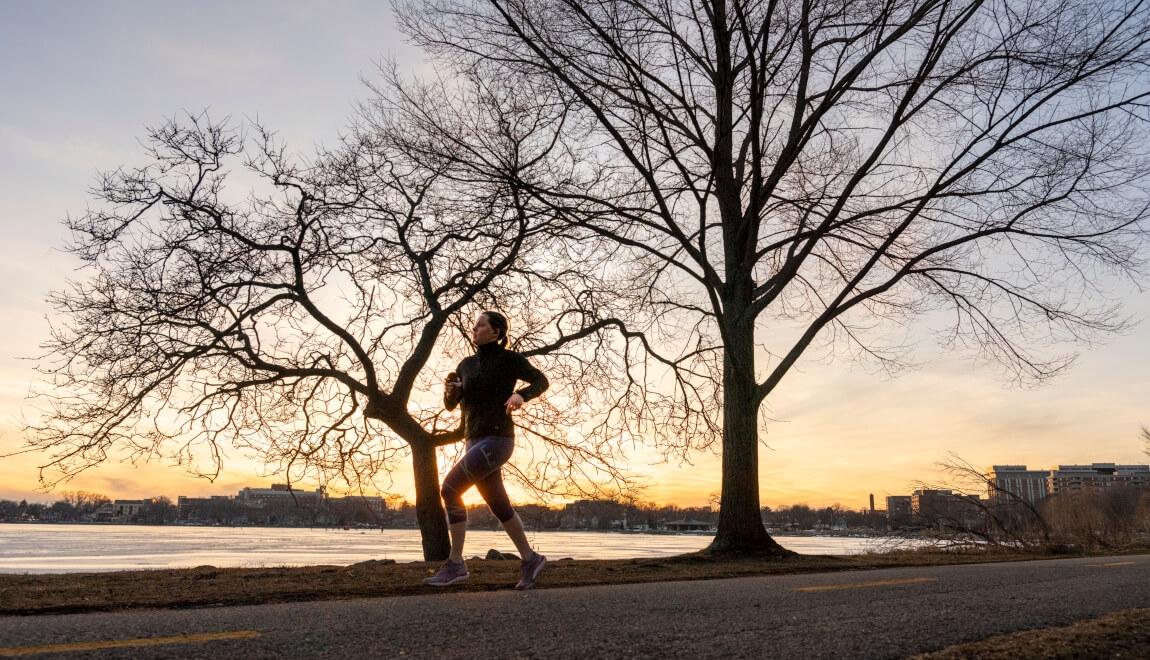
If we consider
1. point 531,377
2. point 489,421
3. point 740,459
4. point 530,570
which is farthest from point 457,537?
point 740,459

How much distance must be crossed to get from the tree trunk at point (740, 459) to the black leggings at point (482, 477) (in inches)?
222

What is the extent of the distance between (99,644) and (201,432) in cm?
1076

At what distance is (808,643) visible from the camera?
11.6ft

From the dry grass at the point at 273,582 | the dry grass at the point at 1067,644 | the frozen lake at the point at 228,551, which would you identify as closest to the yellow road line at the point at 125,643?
the dry grass at the point at 273,582

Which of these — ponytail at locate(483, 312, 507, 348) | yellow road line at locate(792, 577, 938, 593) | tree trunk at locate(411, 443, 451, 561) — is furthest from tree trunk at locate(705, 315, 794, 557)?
ponytail at locate(483, 312, 507, 348)

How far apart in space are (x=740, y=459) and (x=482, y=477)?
6.37 metres

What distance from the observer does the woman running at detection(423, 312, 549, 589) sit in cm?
562

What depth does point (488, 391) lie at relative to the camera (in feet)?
18.6

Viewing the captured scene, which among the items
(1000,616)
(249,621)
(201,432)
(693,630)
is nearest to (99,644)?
(249,621)

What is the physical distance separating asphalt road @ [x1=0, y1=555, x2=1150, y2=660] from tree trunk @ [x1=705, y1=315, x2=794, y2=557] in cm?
503

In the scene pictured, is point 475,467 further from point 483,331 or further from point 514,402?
point 483,331

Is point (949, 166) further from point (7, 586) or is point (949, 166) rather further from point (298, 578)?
point (7, 586)

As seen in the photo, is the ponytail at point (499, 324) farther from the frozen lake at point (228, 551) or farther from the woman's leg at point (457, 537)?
the frozen lake at point (228, 551)

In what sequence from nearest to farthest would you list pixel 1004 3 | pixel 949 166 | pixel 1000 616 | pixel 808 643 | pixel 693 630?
1. pixel 808 643
2. pixel 693 630
3. pixel 1000 616
4. pixel 1004 3
5. pixel 949 166
